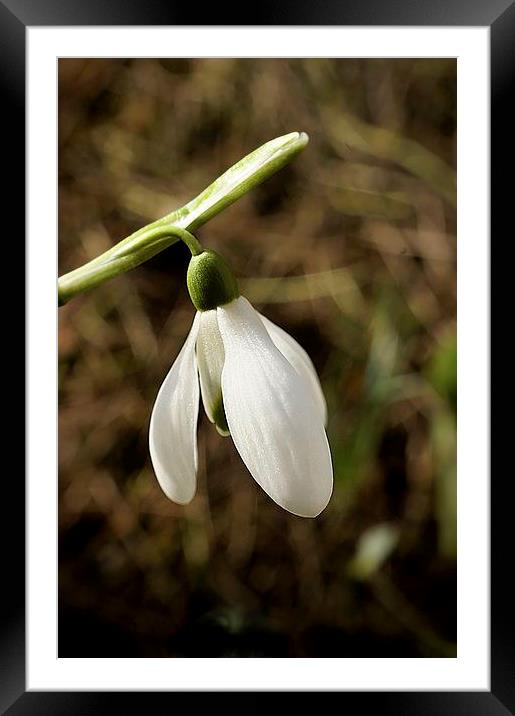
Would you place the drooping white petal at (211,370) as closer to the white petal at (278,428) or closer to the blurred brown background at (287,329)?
the white petal at (278,428)

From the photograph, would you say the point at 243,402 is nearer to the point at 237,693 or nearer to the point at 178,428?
the point at 178,428

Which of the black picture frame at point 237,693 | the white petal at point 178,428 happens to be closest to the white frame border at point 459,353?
the black picture frame at point 237,693

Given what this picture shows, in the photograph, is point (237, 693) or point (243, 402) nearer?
point (243, 402)

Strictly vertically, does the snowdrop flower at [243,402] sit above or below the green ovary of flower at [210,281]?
below

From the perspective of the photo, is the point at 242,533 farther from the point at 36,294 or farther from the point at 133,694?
the point at 36,294

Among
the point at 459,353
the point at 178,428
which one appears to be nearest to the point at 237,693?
the point at 178,428

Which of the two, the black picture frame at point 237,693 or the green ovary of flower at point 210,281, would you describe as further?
the black picture frame at point 237,693
